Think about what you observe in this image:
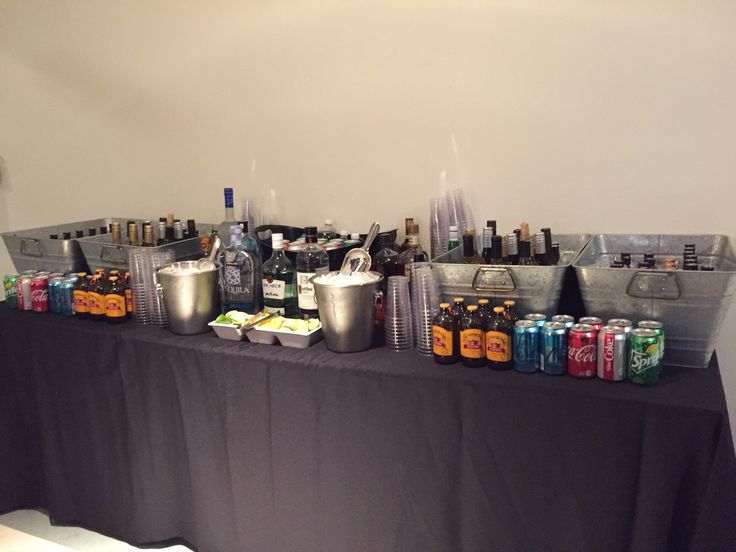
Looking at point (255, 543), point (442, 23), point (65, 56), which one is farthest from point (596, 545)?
point (65, 56)

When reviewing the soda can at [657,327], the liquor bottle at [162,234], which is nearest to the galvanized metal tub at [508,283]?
the soda can at [657,327]

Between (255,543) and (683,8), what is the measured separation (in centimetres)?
184

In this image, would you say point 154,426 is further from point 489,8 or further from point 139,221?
point 489,8

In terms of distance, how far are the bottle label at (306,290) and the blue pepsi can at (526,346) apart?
0.57 metres

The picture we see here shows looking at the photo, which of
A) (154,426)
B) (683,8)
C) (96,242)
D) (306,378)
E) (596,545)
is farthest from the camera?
(96,242)

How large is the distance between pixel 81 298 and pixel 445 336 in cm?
120

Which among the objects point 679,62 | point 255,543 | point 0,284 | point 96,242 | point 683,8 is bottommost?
point 255,543

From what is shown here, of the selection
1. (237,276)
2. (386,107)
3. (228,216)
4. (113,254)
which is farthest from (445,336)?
(113,254)

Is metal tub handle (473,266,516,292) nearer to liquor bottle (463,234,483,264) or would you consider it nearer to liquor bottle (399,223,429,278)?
liquor bottle (463,234,483,264)

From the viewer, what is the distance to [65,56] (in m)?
2.78

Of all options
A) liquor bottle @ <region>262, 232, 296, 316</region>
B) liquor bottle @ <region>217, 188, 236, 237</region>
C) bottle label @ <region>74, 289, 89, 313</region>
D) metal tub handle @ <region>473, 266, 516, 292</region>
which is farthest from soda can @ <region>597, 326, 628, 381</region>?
bottle label @ <region>74, 289, 89, 313</region>

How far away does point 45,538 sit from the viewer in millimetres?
2162

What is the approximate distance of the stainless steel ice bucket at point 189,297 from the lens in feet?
5.91

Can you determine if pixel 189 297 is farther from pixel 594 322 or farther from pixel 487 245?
pixel 594 322
